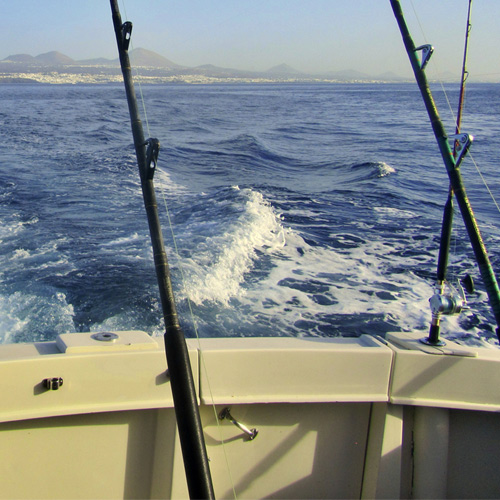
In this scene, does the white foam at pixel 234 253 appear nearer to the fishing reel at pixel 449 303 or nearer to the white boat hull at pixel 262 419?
the white boat hull at pixel 262 419

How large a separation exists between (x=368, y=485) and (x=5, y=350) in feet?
4.87

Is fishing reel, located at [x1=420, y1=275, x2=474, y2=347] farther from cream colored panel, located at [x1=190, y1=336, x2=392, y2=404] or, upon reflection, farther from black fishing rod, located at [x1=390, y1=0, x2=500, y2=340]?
cream colored panel, located at [x1=190, y1=336, x2=392, y2=404]

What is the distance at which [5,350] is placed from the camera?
6.63 ft


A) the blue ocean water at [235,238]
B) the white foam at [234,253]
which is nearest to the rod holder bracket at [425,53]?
the blue ocean water at [235,238]

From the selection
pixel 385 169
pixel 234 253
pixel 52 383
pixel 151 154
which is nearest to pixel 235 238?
pixel 234 253

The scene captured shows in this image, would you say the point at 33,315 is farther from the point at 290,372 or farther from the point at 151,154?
the point at 151,154

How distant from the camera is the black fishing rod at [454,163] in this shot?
2014mm

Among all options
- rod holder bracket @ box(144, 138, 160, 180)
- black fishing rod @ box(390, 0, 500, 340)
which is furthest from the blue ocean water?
rod holder bracket @ box(144, 138, 160, 180)

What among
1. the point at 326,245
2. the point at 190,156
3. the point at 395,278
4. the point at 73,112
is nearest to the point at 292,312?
the point at 395,278

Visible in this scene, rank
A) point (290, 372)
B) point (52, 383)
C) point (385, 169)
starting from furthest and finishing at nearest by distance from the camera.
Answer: point (385, 169), point (290, 372), point (52, 383)

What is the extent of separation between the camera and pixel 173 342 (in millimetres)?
1555

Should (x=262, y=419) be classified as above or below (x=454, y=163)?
below

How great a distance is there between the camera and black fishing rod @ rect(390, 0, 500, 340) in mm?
2014

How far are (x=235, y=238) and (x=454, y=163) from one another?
481cm
